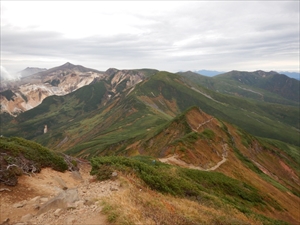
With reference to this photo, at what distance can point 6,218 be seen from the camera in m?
16.0

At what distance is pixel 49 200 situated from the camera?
659 inches

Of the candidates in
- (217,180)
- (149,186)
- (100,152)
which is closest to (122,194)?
(149,186)

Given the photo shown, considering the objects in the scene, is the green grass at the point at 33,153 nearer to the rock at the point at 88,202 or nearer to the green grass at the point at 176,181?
the green grass at the point at 176,181

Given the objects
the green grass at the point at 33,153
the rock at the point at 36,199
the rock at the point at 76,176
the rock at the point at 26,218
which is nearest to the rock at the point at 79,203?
the rock at the point at 26,218

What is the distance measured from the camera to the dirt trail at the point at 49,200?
47.0 ft

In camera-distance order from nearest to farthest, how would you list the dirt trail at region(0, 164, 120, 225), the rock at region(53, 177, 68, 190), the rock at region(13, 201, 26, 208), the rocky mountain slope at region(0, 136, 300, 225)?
the dirt trail at region(0, 164, 120, 225)
the rocky mountain slope at region(0, 136, 300, 225)
the rock at region(13, 201, 26, 208)
the rock at region(53, 177, 68, 190)

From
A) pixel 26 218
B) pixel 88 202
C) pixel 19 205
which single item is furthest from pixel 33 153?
pixel 88 202

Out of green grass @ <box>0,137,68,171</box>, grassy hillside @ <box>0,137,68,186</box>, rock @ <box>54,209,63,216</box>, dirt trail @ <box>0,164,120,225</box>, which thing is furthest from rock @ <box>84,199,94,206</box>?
green grass @ <box>0,137,68,171</box>

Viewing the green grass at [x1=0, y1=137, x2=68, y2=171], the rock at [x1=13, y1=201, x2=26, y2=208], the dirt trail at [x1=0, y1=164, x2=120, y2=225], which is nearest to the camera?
the dirt trail at [x1=0, y1=164, x2=120, y2=225]

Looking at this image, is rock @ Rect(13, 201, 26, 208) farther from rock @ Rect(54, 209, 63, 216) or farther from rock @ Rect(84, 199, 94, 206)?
rock @ Rect(84, 199, 94, 206)

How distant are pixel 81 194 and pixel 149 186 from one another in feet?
26.8

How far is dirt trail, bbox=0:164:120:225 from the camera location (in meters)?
14.3

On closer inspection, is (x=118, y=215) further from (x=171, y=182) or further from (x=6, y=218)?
(x=171, y=182)

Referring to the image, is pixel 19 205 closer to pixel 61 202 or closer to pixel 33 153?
pixel 61 202
